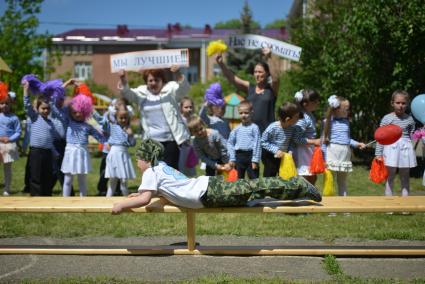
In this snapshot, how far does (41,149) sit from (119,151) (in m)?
1.29

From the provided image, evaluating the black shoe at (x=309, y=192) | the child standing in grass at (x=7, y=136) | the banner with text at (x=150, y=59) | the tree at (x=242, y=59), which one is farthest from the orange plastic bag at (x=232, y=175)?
the tree at (x=242, y=59)

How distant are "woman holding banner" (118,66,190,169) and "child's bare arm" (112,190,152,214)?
252 cm

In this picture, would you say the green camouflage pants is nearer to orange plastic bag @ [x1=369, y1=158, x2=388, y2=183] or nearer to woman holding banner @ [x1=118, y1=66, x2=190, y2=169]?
woman holding banner @ [x1=118, y1=66, x2=190, y2=169]

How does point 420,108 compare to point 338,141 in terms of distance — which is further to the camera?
point 338,141

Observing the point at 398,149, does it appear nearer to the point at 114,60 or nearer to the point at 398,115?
the point at 398,115

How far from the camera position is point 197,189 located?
16.9 feet

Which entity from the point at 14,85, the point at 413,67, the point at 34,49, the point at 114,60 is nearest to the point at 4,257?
the point at 114,60

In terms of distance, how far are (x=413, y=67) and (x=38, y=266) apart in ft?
34.7

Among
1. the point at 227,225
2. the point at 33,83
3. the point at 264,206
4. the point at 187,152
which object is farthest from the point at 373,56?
the point at 264,206

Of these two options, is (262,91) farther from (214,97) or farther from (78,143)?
(78,143)

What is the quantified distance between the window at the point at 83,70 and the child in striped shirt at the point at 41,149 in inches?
1840

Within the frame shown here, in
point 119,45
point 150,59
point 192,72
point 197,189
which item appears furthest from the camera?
point 192,72

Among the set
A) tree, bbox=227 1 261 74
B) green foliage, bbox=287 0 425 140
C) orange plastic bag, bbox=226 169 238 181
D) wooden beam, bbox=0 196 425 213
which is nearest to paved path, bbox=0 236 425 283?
wooden beam, bbox=0 196 425 213

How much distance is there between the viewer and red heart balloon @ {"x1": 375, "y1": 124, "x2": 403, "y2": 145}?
23.9ft
